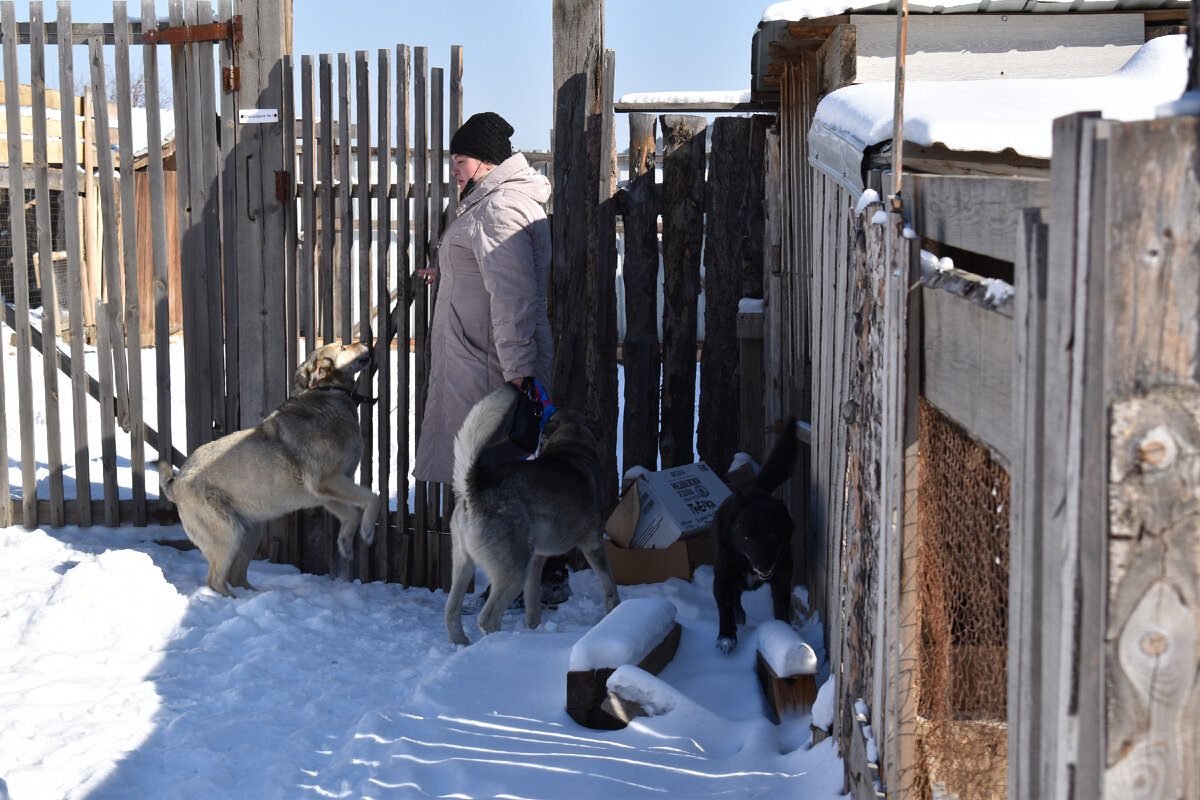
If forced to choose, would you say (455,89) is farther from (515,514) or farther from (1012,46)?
(1012,46)

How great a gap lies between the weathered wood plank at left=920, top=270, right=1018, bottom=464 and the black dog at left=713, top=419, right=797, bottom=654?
2.31 meters

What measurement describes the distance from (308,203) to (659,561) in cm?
293

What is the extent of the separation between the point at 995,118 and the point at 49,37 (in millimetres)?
5699

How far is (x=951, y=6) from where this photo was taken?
15.2 ft

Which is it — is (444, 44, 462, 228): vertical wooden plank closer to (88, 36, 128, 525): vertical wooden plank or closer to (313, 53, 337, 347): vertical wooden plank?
(313, 53, 337, 347): vertical wooden plank

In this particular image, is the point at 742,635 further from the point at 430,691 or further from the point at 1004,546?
the point at 1004,546

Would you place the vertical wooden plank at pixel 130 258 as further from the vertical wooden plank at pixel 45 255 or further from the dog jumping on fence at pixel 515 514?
the dog jumping on fence at pixel 515 514

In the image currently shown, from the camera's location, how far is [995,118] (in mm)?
2670

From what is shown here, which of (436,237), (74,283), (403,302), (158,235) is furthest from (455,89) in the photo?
(74,283)

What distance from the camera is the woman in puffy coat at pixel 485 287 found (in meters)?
5.06

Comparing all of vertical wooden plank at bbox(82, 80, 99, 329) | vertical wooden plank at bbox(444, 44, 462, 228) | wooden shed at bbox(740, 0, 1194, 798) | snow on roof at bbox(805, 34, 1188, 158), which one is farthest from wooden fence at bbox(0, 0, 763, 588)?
vertical wooden plank at bbox(82, 80, 99, 329)

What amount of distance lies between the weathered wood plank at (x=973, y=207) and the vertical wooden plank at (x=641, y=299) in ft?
12.3

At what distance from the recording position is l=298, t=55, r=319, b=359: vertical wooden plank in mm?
5742

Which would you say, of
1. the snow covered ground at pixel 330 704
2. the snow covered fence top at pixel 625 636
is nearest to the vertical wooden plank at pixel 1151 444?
the snow covered ground at pixel 330 704
